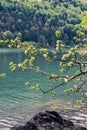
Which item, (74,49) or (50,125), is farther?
(50,125)

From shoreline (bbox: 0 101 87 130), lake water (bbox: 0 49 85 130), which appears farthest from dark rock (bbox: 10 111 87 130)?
lake water (bbox: 0 49 85 130)

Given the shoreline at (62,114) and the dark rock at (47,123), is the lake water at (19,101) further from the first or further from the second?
the dark rock at (47,123)

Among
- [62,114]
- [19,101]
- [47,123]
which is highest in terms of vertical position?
[19,101]

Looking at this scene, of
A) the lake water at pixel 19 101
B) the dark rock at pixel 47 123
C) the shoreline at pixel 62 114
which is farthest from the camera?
the lake water at pixel 19 101

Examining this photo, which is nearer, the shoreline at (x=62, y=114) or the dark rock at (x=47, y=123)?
the dark rock at (x=47, y=123)

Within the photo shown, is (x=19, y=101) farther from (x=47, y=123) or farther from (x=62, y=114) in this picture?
(x=47, y=123)

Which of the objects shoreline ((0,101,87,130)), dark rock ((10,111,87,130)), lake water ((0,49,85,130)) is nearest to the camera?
dark rock ((10,111,87,130))

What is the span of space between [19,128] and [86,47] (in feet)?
43.7

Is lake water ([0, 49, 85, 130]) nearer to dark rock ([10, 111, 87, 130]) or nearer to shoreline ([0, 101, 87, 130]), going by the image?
shoreline ([0, 101, 87, 130])

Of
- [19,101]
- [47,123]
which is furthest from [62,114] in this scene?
[47,123]

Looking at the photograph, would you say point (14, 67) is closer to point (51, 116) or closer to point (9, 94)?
point (51, 116)

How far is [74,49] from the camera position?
13281mm

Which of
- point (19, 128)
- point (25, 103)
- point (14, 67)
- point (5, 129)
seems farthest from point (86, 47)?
point (25, 103)

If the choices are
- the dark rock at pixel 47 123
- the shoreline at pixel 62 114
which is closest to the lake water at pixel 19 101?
the shoreline at pixel 62 114
